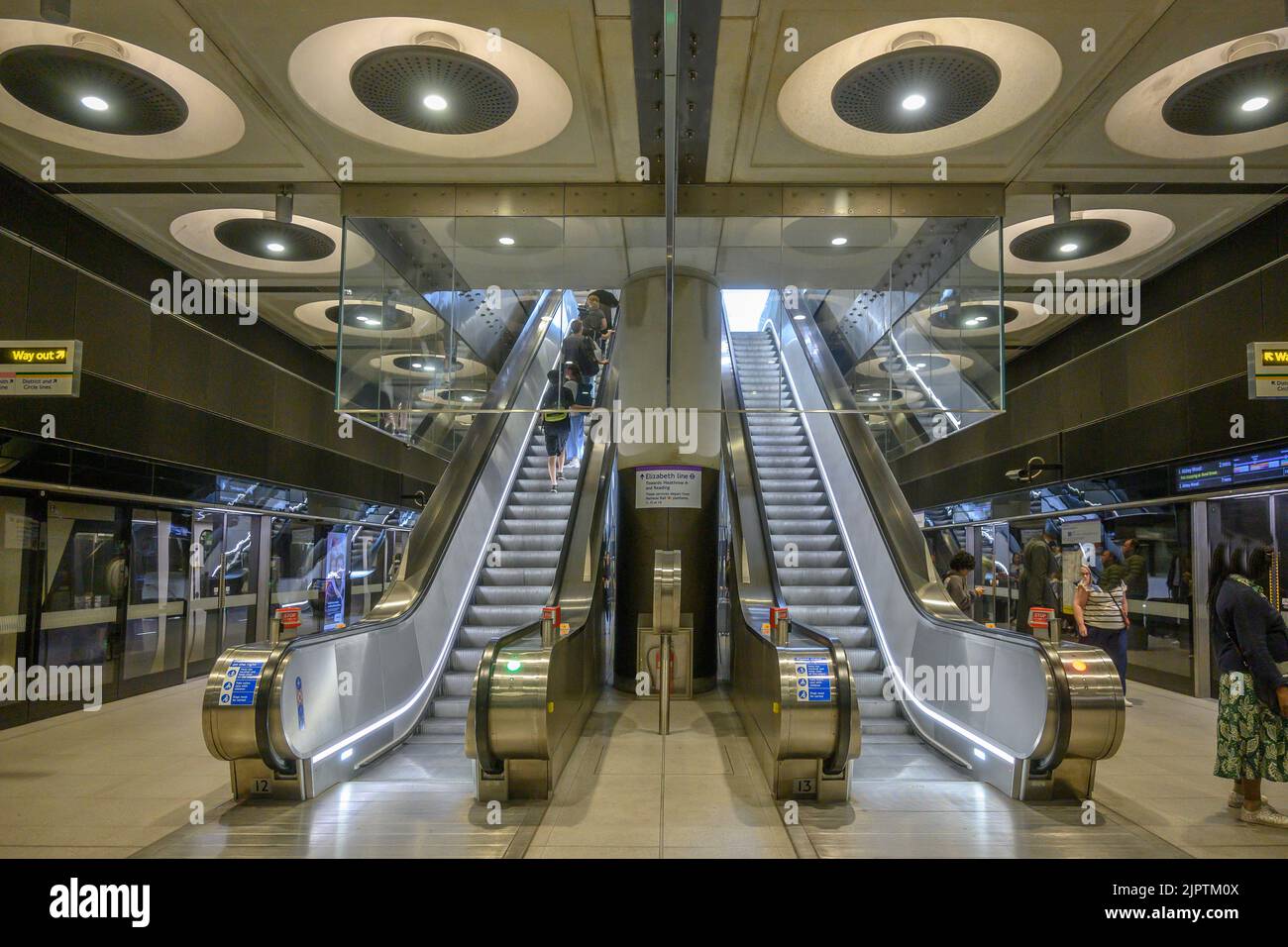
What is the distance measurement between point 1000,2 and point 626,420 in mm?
5273

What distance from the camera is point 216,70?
539cm

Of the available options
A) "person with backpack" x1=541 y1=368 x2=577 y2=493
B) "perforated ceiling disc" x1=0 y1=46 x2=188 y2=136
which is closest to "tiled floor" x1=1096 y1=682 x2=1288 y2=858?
"person with backpack" x1=541 y1=368 x2=577 y2=493

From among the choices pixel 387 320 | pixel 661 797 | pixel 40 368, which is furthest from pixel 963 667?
pixel 40 368

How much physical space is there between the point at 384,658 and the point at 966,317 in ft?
18.8

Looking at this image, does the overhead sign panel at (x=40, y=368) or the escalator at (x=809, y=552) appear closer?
the overhead sign panel at (x=40, y=368)

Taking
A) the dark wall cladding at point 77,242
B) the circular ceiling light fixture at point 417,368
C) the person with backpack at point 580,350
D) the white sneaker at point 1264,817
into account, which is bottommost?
the white sneaker at point 1264,817

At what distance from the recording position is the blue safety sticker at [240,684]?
479cm

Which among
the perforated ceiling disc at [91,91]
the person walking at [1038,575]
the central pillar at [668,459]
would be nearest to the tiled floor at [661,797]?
the central pillar at [668,459]

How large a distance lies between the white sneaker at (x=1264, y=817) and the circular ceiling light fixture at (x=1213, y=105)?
4.59 m

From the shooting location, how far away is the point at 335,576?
1360 cm

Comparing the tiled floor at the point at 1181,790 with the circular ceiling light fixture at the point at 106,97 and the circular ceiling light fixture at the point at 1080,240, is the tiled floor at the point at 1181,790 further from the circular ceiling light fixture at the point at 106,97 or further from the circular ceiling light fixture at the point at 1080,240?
the circular ceiling light fixture at the point at 106,97

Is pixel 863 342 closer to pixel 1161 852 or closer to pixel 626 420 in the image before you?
pixel 626 420

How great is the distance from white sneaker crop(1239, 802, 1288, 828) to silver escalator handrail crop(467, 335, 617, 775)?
419cm
